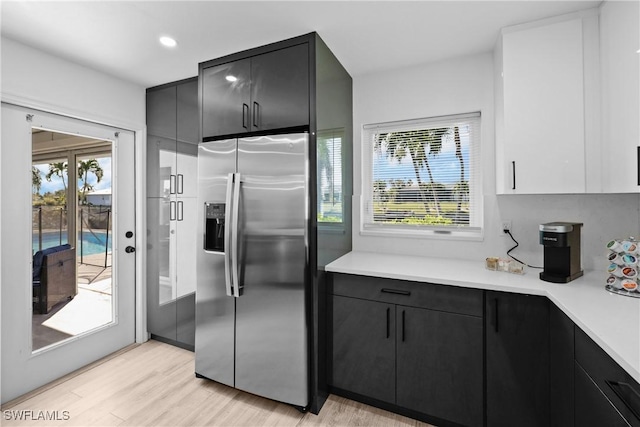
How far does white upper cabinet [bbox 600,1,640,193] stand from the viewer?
1.42 metres

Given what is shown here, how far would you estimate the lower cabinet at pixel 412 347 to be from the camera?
5.61 ft

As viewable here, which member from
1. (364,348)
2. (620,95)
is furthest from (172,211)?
(620,95)

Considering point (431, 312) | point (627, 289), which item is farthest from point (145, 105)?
point (627, 289)

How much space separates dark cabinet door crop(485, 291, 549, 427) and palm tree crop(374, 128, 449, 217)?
99 cm

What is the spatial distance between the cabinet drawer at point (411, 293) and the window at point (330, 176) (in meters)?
0.46

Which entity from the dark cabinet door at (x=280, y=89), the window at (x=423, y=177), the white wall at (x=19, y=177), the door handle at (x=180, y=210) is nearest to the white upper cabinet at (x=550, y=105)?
the window at (x=423, y=177)

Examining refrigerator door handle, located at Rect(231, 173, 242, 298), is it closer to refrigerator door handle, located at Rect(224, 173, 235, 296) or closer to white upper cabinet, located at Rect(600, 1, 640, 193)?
refrigerator door handle, located at Rect(224, 173, 235, 296)

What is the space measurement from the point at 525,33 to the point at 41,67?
334cm

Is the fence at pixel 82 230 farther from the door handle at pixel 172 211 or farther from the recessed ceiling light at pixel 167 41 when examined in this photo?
the recessed ceiling light at pixel 167 41

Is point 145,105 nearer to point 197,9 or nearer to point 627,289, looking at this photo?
point 197,9

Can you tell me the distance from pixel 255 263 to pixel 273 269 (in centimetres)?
14

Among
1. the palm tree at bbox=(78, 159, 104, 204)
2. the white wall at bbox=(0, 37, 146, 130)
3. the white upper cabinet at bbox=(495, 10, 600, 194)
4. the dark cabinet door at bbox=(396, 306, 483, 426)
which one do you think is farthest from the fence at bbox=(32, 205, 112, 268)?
the white upper cabinet at bbox=(495, 10, 600, 194)

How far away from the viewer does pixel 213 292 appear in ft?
7.28

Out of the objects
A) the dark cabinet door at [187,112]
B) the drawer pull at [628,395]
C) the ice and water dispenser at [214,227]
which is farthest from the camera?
the dark cabinet door at [187,112]
